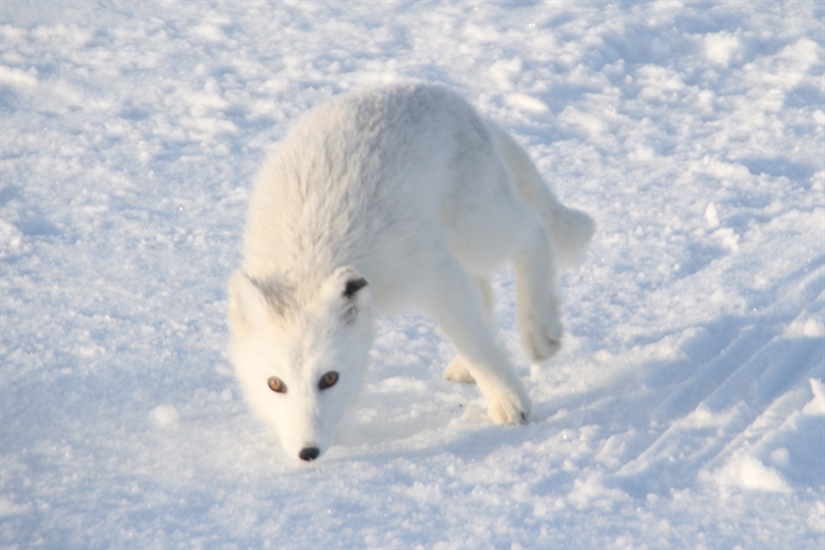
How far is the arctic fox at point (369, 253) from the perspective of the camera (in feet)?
10.9

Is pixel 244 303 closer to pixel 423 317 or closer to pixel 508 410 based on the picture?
pixel 508 410

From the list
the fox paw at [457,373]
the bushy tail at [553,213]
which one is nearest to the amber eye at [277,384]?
the fox paw at [457,373]

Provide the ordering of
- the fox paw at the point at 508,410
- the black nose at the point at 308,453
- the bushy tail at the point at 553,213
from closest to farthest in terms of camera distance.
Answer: the black nose at the point at 308,453
the fox paw at the point at 508,410
the bushy tail at the point at 553,213

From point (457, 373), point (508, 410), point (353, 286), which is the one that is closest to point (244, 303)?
point (353, 286)

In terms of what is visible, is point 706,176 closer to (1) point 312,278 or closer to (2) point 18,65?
(1) point 312,278

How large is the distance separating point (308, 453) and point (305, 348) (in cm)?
38

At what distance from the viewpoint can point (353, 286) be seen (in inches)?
131

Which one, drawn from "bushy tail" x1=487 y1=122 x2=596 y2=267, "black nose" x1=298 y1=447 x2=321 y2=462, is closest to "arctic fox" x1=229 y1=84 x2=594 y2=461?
"black nose" x1=298 y1=447 x2=321 y2=462

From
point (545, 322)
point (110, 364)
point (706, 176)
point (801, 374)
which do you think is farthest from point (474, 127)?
point (706, 176)

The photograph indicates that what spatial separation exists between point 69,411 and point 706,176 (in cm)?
432

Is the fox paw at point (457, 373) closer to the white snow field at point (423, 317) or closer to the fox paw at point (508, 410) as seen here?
the white snow field at point (423, 317)

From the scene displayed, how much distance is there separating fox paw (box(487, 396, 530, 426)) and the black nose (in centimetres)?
99

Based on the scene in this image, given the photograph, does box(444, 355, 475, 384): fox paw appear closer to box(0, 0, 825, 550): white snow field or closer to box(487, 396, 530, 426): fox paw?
box(0, 0, 825, 550): white snow field

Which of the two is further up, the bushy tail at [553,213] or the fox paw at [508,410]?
the bushy tail at [553,213]
